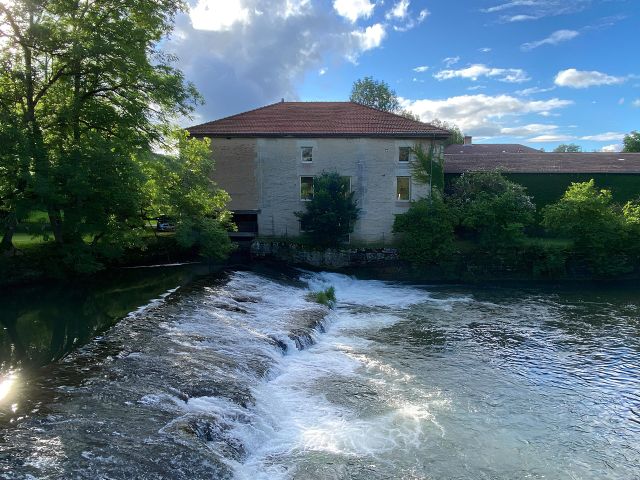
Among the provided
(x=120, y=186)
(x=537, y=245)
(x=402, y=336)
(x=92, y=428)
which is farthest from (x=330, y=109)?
(x=92, y=428)

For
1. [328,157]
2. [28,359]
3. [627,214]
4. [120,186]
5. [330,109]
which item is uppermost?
[330,109]

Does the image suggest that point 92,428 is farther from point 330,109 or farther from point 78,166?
point 330,109

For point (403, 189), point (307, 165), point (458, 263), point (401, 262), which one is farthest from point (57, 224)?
point (458, 263)

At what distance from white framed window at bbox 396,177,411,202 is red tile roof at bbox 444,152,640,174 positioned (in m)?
3.90

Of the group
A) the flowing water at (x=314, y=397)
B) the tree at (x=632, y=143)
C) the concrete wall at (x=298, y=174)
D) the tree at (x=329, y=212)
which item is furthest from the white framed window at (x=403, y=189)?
the tree at (x=632, y=143)

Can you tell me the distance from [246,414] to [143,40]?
48.3ft

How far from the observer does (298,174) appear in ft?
84.7

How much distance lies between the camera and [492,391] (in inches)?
389

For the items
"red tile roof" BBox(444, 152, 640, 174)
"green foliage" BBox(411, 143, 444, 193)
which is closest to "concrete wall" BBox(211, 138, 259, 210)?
"green foliage" BBox(411, 143, 444, 193)

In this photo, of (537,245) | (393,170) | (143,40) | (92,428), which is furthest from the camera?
(393,170)

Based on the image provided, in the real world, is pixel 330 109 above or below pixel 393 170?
above

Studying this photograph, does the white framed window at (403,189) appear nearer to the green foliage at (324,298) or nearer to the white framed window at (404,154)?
the white framed window at (404,154)

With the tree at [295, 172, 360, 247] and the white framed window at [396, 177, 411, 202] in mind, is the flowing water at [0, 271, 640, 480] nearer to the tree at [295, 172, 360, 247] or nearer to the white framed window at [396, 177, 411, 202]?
the tree at [295, 172, 360, 247]

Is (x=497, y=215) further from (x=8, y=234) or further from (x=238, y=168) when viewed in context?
(x=8, y=234)
